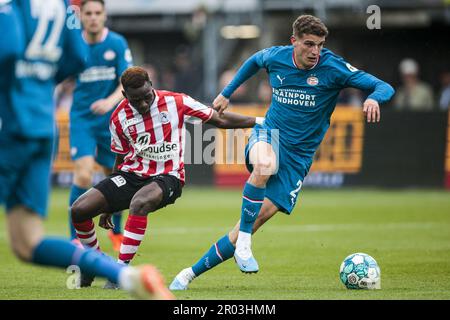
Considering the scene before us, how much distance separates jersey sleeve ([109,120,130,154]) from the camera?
8328mm

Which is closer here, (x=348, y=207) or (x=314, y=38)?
(x=314, y=38)

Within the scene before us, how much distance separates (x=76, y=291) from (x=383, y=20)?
17887 millimetres

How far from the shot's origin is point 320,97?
8.31m

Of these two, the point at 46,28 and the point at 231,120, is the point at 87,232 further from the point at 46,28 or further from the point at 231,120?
the point at 46,28

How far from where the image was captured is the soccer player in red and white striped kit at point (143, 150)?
801cm

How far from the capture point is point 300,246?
11328mm

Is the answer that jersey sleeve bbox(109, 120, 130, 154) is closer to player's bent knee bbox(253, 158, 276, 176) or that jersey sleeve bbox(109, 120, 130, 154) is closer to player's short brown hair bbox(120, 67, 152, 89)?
player's short brown hair bbox(120, 67, 152, 89)

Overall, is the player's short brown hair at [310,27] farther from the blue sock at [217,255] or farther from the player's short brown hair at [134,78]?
the blue sock at [217,255]

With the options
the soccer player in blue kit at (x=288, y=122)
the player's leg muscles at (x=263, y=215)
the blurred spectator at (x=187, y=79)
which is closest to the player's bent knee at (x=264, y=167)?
the soccer player in blue kit at (x=288, y=122)

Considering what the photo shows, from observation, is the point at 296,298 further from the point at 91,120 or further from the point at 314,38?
the point at 91,120

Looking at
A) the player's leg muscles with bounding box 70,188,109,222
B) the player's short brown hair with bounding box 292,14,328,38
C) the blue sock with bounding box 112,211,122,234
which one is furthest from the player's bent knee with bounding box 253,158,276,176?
the blue sock with bounding box 112,211,122,234

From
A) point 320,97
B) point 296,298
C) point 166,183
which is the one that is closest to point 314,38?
point 320,97

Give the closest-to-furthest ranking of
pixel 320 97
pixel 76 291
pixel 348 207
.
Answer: pixel 76 291 → pixel 320 97 → pixel 348 207

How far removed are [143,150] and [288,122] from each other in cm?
130
